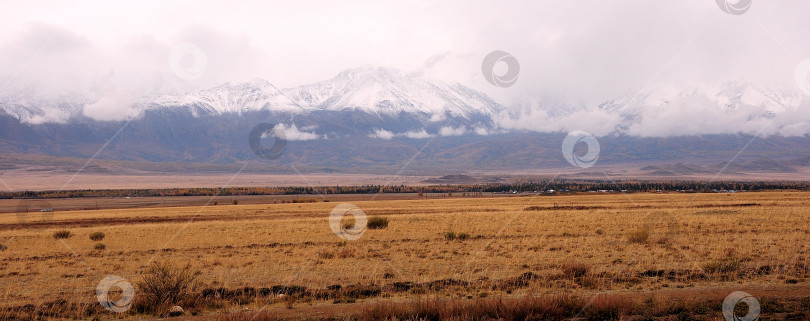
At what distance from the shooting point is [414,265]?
64.9 ft

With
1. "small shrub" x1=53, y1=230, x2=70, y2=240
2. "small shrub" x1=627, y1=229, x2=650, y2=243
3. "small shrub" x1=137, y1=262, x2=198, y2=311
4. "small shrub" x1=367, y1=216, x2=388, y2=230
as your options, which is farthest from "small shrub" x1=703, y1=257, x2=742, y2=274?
"small shrub" x1=53, y1=230, x2=70, y2=240

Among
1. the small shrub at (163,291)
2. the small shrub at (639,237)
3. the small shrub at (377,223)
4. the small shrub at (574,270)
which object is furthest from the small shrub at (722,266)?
the small shrub at (377,223)

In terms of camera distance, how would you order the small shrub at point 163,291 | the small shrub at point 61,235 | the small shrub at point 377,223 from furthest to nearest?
1. the small shrub at point 377,223
2. the small shrub at point 61,235
3. the small shrub at point 163,291

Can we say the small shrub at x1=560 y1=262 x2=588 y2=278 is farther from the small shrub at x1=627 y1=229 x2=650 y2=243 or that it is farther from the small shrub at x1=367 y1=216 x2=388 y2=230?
the small shrub at x1=367 y1=216 x2=388 y2=230

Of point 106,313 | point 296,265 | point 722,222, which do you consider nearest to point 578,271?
point 296,265

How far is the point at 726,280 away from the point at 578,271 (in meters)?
3.84

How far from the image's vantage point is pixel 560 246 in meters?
23.2

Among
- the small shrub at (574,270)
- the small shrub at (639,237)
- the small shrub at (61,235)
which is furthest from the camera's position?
the small shrub at (61,235)

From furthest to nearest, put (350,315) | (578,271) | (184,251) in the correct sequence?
(184,251)
(578,271)
(350,315)

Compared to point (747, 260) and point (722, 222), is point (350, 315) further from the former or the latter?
point (722, 222)

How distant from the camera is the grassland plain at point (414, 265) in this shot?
1459 centimetres

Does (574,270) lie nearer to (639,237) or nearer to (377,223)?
(639,237)

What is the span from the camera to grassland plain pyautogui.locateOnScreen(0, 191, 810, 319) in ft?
47.9

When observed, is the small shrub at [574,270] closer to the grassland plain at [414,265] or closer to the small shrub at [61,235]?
the grassland plain at [414,265]
